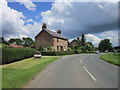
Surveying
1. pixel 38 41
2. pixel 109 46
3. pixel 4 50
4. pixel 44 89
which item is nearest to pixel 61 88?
pixel 44 89

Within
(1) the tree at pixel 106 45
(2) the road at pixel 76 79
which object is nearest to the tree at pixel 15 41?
(1) the tree at pixel 106 45

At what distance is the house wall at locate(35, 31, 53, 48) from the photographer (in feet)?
150

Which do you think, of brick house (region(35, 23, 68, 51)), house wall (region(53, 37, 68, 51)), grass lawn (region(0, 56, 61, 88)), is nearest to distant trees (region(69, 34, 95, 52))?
house wall (region(53, 37, 68, 51))

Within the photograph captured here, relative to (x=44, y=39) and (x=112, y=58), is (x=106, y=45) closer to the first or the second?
(x=44, y=39)

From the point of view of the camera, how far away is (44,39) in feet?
154

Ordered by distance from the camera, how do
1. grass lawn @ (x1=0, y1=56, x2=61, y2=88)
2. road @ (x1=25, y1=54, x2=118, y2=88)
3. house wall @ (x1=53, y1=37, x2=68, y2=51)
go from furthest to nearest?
house wall @ (x1=53, y1=37, x2=68, y2=51) → grass lawn @ (x1=0, y1=56, x2=61, y2=88) → road @ (x1=25, y1=54, x2=118, y2=88)

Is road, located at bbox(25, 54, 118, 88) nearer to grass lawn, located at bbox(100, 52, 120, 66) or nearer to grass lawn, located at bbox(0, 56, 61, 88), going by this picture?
grass lawn, located at bbox(0, 56, 61, 88)

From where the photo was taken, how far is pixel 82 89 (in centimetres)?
561

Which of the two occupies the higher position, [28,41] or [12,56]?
[28,41]

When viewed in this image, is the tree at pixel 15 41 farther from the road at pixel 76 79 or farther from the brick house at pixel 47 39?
the road at pixel 76 79

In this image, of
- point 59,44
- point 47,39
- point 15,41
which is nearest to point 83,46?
point 59,44

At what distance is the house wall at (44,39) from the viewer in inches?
1802

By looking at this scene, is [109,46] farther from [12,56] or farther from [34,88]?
[34,88]

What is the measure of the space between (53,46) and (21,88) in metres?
39.8
